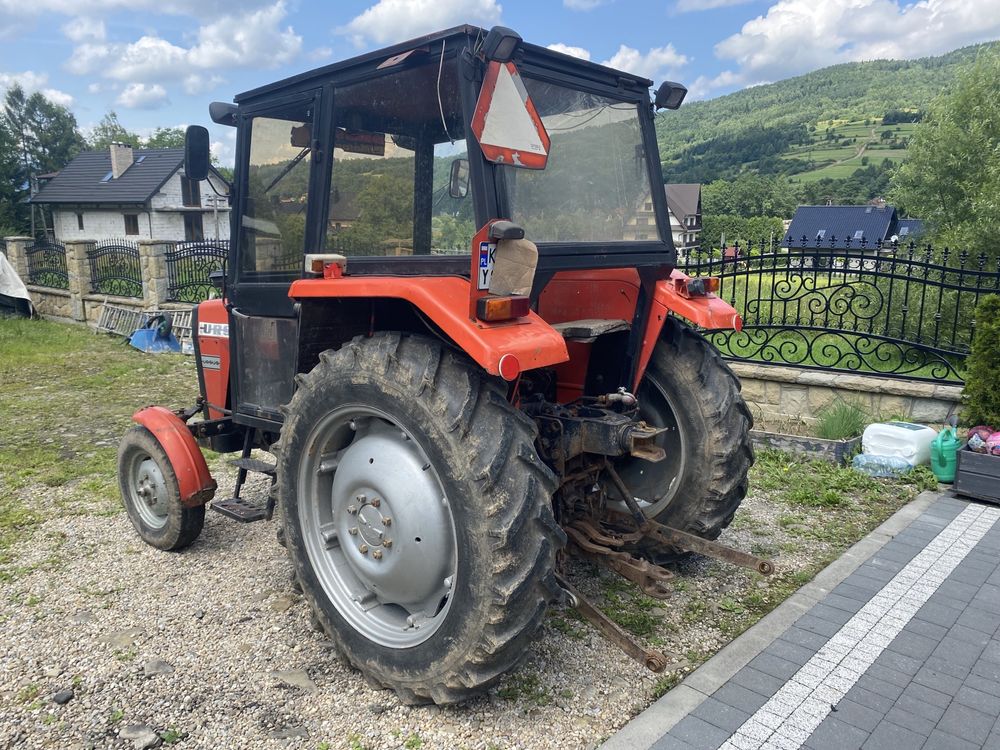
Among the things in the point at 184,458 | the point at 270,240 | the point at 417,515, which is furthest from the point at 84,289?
the point at 417,515

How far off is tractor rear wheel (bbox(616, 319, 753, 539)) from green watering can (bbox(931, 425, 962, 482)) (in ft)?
8.28

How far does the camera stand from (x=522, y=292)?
8.18ft

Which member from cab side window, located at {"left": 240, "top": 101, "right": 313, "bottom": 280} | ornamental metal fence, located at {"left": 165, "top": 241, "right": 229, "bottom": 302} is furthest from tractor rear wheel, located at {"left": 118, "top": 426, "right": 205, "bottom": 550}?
ornamental metal fence, located at {"left": 165, "top": 241, "right": 229, "bottom": 302}

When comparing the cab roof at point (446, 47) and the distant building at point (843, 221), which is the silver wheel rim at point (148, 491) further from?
the distant building at point (843, 221)

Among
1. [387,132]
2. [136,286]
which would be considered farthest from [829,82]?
[387,132]

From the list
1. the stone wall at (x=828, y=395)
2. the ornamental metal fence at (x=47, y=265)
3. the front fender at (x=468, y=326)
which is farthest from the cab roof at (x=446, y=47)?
the ornamental metal fence at (x=47, y=265)

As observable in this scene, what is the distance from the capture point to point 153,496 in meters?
4.14

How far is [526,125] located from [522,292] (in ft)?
2.19

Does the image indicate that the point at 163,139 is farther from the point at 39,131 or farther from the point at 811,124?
the point at 811,124

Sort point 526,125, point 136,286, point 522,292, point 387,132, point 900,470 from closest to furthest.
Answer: point 522,292, point 526,125, point 387,132, point 900,470, point 136,286

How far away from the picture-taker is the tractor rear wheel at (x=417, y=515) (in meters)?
2.37

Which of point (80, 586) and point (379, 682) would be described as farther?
point (80, 586)

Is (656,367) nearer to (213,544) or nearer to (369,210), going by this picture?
(369,210)

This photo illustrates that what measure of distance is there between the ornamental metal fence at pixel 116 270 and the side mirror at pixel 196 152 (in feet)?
35.0
